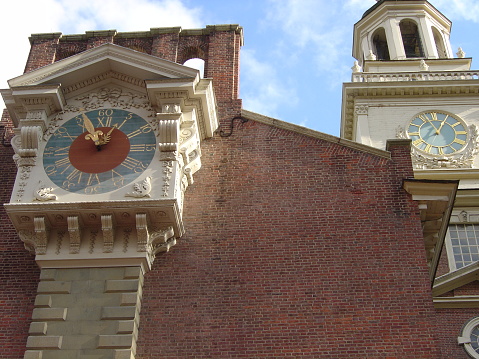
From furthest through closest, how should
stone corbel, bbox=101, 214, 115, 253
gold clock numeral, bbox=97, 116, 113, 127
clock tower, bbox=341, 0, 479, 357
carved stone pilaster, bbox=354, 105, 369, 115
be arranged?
carved stone pilaster, bbox=354, 105, 369, 115, clock tower, bbox=341, 0, 479, 357, gold clock numeral, bbox=97, 116, 113, 127, stone corbel, bbox=101, 214, 115, 253

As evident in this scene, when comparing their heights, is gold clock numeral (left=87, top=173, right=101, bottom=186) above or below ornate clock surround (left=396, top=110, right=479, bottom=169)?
below

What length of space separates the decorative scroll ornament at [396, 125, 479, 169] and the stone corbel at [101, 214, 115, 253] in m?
19.3

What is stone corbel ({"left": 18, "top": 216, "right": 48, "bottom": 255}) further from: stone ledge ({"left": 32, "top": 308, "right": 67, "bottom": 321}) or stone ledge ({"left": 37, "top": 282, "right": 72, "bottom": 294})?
stone ledge ({"left": 32, "top": 308, "right": 67, "bottom": 321})

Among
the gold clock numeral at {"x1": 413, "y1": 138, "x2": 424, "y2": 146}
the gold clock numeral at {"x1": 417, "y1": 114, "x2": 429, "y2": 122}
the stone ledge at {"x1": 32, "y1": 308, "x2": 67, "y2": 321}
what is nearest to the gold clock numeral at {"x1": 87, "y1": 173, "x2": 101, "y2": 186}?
the stone ledge at {"x1": 32, "y1": 308, "x2": 67, "y2": 321}

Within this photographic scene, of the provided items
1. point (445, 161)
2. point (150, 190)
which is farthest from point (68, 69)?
point (445, 161)

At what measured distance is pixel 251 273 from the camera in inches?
636

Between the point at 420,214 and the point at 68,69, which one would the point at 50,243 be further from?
the point at 420,214

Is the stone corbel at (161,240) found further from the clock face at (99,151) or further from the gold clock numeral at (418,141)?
the gold clock numeral at (418,141)

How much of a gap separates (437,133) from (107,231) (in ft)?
70.7

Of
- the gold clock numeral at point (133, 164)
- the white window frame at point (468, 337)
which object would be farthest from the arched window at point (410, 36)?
the gold clock numeral at point (133, 164)

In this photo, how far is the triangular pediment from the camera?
58.3 ft

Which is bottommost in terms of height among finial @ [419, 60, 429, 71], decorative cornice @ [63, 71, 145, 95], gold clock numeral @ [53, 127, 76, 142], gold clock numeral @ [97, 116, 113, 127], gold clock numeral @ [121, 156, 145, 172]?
gold clock numeral @ [121, 156, 145, 172]

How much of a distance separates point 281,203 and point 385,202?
94.0 inches

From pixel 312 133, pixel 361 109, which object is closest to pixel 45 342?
pixel 312 133
